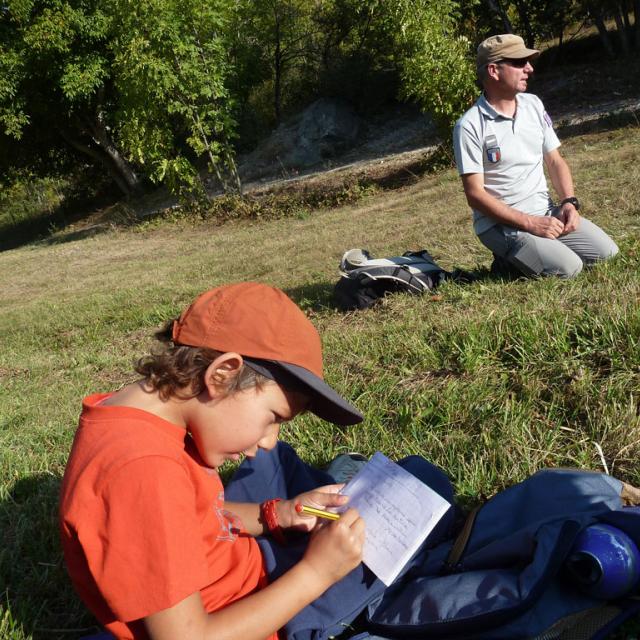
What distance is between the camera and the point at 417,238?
309 inches

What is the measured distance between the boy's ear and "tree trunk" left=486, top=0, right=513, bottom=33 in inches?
737

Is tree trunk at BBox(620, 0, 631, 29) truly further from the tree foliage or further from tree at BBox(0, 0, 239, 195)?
tree at BBox(0, 0, 239, 195)

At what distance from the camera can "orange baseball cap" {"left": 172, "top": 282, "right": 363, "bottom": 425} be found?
5.40ft

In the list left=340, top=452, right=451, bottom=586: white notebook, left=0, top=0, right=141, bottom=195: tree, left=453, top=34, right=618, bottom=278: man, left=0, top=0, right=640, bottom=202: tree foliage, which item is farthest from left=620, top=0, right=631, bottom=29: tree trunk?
left=340, top=452, right=451, bottom=586: white notebook

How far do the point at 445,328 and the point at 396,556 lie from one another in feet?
6.72

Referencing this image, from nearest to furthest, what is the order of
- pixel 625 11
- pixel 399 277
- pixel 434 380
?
pixel 434 380 < pixel 399 277 < pixel 625 11

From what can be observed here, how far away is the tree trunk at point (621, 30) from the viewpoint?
18047 mm

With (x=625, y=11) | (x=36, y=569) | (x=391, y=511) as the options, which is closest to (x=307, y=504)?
(x=391, y=511)

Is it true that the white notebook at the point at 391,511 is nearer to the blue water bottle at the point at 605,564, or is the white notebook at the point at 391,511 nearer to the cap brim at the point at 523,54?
the blue water bottle at the point at 605,564

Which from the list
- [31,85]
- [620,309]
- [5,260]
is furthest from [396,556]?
[31,85]

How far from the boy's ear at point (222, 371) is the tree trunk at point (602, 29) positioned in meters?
19.9

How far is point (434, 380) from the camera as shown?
3.37 m

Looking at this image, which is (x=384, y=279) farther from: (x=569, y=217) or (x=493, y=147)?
(x=569, y=217)

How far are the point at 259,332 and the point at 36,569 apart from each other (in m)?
1.65
